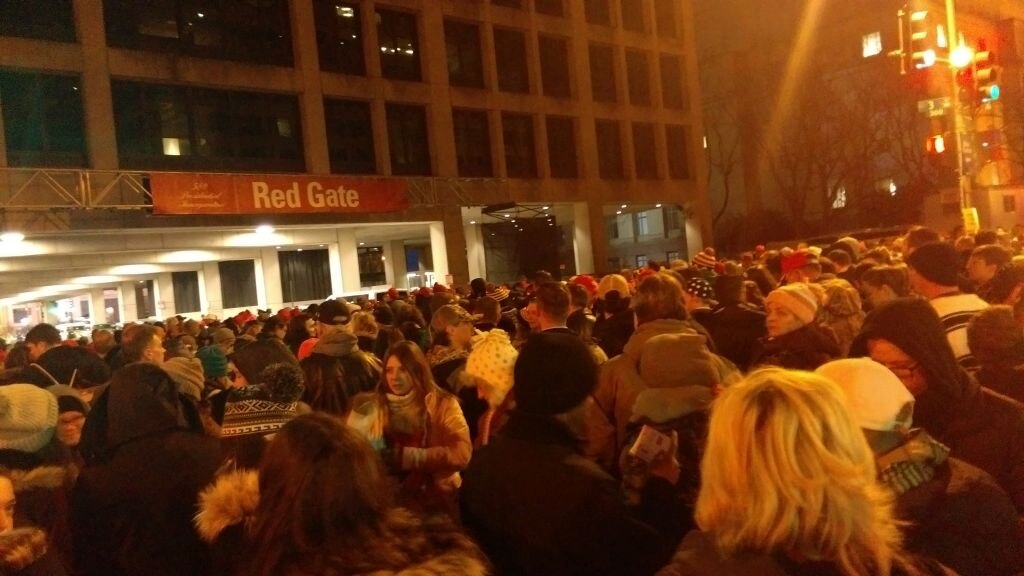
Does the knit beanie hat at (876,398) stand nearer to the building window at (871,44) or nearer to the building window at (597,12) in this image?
the building window at (597,12)

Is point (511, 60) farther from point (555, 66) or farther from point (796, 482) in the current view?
point (796, 482)

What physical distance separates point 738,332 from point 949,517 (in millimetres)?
3825

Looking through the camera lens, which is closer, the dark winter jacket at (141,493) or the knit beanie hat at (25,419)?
the dark winter jacket at (141,493)

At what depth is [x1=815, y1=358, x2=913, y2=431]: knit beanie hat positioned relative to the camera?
87.2 inches

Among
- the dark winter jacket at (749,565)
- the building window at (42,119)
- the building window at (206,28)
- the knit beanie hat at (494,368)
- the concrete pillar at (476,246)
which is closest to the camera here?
the dark winter jacket at (749,565)

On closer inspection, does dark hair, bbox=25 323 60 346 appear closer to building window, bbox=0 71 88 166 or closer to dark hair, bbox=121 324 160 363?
dark hair, bbox=121 324 160 363

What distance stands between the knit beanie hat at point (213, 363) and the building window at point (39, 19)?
51.2 feet

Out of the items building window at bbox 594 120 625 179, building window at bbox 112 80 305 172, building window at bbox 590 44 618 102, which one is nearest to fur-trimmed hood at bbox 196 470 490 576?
building window at bbox 112 80 305 172

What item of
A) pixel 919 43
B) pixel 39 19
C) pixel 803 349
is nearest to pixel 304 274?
pixel 39 19

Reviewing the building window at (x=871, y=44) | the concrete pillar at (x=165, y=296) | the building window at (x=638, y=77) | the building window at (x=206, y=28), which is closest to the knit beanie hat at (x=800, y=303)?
the building window at (x=206, y=28)

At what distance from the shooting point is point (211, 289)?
22828 millimetres

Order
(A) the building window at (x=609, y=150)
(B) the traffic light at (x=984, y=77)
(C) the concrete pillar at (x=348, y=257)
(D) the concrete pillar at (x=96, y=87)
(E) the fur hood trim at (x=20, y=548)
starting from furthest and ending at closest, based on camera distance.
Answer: (A) the building window at (x=609, y=150), (C) the concrete pillar at (x=348, y=257), (D) the concrete pillar at (x=96, y=87), (B) the traffic light at (x=984, y=77), (E) the fur hood trim at (x=20, y=548)

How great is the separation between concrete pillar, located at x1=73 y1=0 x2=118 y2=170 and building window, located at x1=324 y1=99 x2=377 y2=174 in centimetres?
637

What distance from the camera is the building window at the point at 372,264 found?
29.4 metres
